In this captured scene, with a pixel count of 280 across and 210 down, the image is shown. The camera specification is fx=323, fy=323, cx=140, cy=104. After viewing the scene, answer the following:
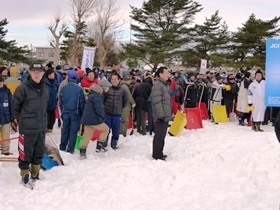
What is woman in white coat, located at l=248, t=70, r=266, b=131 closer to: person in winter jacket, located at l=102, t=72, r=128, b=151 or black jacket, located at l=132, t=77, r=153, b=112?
black jacket, located at l=132, t=77, r=153, b=112

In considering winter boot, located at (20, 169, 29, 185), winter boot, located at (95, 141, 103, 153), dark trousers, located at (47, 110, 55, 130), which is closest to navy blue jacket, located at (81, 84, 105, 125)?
winter boot, located at (95, 141, 103, 153)

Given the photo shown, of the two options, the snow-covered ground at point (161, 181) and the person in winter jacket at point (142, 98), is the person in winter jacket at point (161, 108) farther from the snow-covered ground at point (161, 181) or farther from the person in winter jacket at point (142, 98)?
the person in winter jacket at point (142, 98)

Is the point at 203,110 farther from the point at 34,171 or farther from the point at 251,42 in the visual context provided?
the point at 251,42

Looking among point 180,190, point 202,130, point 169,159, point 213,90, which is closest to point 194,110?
point 202,130

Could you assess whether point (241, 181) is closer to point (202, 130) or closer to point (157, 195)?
point (157, 195)

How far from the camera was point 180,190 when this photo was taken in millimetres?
4871

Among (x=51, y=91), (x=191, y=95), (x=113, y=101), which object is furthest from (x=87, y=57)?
(x=113, y=101)

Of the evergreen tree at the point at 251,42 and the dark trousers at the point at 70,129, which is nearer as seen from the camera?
the dark trousers at the point at 70,129

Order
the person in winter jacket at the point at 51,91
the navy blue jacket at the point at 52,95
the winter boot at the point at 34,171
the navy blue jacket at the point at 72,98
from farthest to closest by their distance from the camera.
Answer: the navy blue jacket at the point at 52,95, the person in winter jacket at the point at 51,91, the navy blue jacket at the point at 72,98, the winter boot at the point at 34,171

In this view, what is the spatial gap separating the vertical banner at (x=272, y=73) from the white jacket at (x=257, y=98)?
398 cm

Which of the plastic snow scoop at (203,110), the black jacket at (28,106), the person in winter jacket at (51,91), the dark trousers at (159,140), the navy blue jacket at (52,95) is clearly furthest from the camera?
the plastic snow scoop at (203,110)

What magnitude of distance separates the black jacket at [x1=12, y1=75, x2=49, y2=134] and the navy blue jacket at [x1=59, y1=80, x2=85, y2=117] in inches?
76.2

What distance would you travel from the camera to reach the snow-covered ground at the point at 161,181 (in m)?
4.28

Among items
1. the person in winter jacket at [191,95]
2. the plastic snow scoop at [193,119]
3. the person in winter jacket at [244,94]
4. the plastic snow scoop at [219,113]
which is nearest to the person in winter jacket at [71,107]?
the plastic snow scoop at [193,119]
